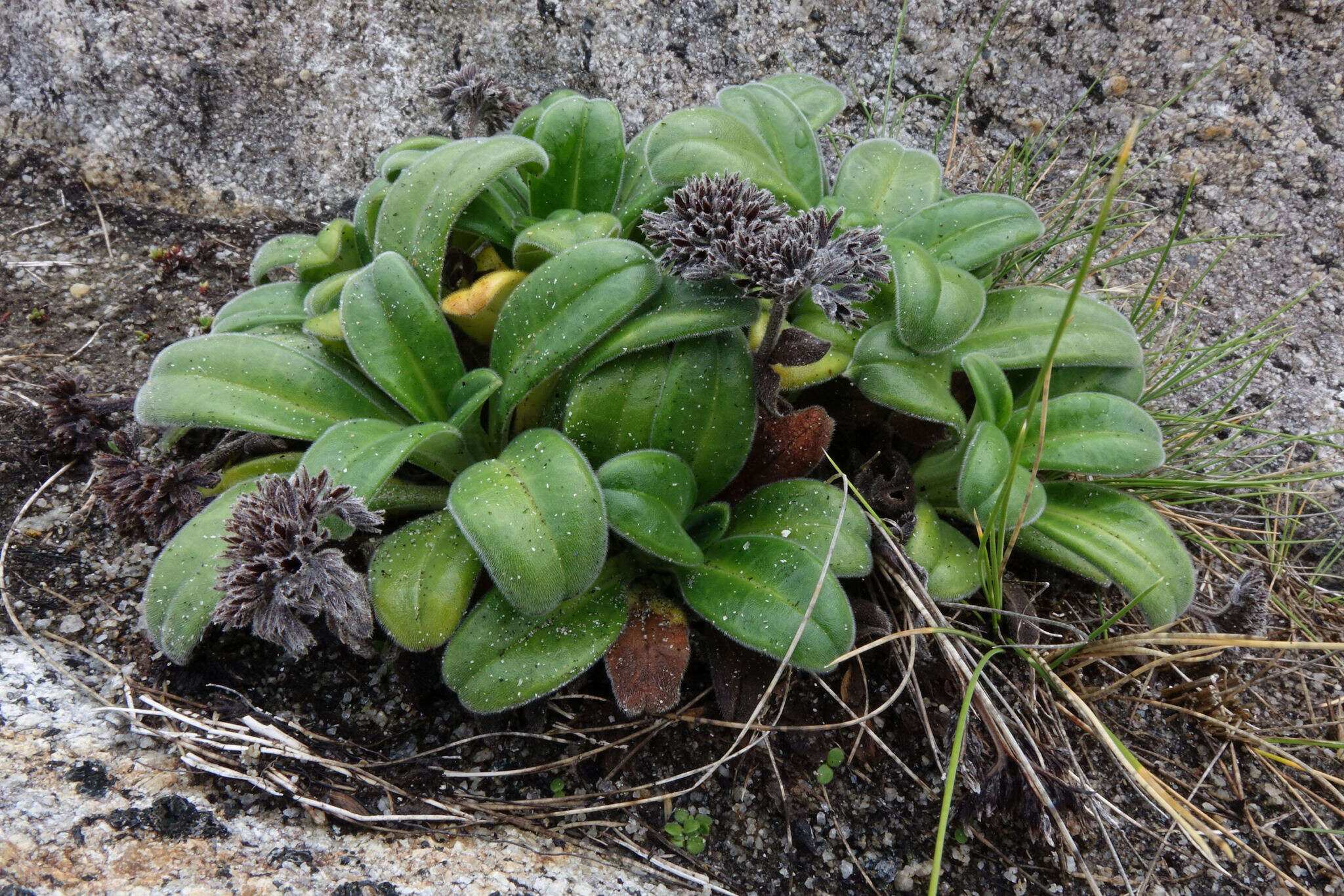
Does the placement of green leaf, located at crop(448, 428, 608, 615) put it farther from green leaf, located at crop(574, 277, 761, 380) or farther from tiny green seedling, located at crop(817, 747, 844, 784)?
tiny green seedling, located at crop(817, 747, 844, 784)

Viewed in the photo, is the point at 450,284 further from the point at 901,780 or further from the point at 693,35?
the point at 901,780

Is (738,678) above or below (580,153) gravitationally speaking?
below

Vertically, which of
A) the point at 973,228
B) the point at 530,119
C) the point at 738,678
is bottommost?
the point at 738,678

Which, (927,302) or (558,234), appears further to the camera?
(558,234)

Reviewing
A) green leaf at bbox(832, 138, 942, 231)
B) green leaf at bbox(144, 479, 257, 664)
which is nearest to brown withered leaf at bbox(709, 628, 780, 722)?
green leaf at bbox(144, 479, 257, 664)

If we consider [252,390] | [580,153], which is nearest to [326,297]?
[252,390]

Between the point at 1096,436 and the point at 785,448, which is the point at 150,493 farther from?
the point at 1096,436
